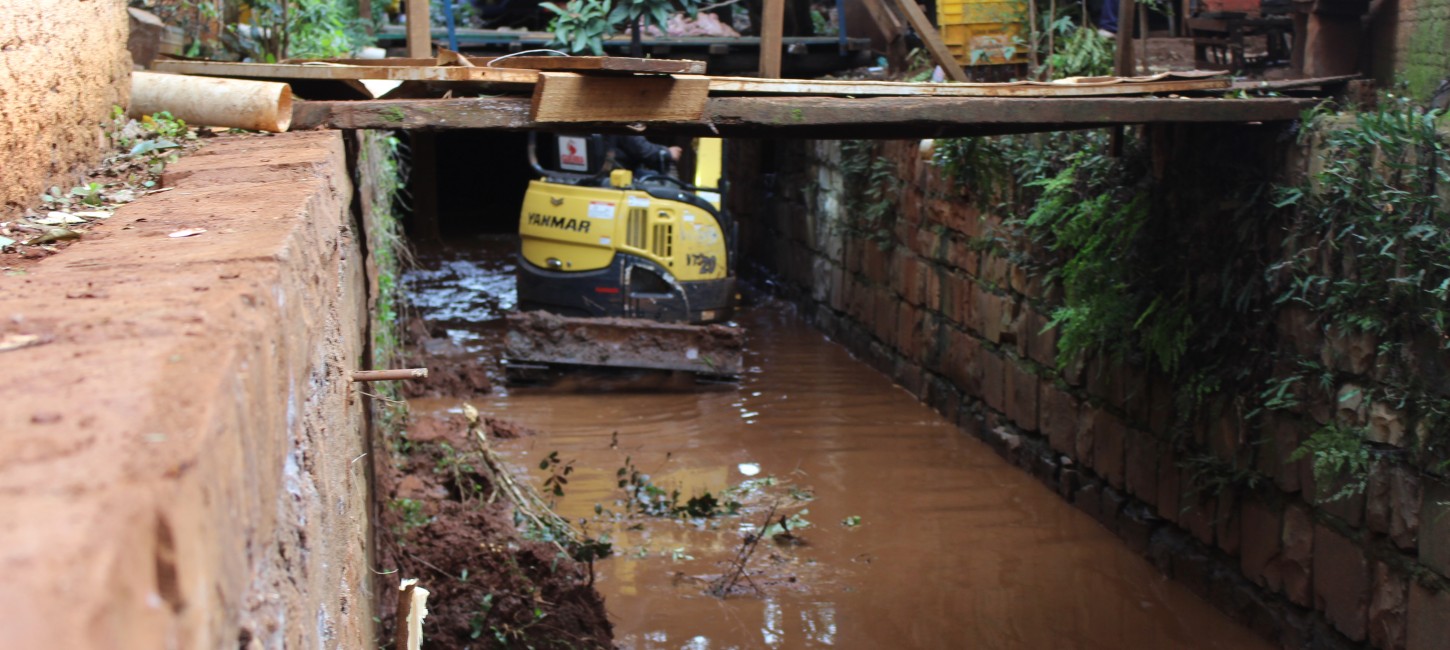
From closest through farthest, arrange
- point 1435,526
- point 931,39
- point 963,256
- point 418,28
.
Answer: point 1435,526 < point 418,28 < point 931,39 < point 963,256

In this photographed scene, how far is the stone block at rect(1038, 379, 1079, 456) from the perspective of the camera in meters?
7.53

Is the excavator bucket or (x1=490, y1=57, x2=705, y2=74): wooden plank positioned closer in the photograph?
(x1=490, y1=57, x2=705, y2=74): wooden plank

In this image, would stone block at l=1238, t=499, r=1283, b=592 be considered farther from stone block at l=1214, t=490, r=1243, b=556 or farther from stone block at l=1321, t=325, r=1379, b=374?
stone block at l=1321, t=325, r=1379, b=374

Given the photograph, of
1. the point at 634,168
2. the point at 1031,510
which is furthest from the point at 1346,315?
the point at 634,168

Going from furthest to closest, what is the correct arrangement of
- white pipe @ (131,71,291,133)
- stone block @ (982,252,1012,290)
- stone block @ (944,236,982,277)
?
stone block @ (944,236,982,277) → stone block @ (982,252,1012,290) → white pipe @ (131,71,291,133)

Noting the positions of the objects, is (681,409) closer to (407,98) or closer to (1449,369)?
(407,98)

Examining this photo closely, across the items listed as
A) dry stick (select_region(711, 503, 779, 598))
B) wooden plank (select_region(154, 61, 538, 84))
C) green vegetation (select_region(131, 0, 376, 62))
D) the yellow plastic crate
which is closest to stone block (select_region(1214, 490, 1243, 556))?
dry stick (select_region(711, 503, 779, 598))

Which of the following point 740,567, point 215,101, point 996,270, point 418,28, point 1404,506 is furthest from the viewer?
point 996,270

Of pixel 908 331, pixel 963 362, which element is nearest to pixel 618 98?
pixel 963 362

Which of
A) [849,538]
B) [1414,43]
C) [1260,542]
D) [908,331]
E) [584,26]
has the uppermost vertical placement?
[584,26]

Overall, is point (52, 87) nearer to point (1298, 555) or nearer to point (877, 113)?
point (877, 113)

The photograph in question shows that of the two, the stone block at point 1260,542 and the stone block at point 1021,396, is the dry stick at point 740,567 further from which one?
the stone block at point 1260,542

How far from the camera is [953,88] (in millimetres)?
5293

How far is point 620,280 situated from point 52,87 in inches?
292
